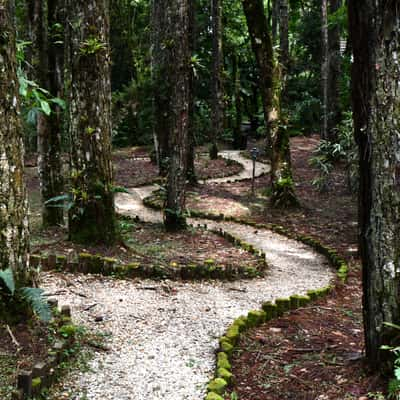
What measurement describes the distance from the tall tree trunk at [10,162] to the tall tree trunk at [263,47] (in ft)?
28.9

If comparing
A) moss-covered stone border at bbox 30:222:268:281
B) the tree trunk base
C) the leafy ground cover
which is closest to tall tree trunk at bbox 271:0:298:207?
the tree trunk base

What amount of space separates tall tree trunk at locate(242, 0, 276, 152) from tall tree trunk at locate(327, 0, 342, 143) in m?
4.73

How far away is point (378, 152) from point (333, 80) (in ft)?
47.3

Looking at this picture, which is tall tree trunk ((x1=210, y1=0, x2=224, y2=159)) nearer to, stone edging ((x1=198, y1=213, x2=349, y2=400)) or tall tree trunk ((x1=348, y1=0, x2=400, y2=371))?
stone edging ((x1=198, y1=213, x2=349, y2=400))

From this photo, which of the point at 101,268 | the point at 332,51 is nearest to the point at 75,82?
the point at 101,268

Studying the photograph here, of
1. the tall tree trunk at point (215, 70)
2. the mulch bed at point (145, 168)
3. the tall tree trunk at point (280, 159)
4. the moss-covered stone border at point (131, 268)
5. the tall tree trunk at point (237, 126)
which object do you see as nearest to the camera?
the moss-covered stone border at point (131, 268)

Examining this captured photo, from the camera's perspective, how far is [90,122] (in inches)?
291

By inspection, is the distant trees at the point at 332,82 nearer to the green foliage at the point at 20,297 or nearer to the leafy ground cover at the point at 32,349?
the leafy ground cover at the point at 32,349

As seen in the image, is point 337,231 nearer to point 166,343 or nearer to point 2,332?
point 166,343

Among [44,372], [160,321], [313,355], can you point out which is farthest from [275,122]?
[44,372]

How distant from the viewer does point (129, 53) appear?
26391 millimetres

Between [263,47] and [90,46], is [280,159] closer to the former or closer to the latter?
[263,47]

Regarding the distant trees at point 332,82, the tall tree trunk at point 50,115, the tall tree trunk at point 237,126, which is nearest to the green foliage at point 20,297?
the tall tree trunk at point 50,115

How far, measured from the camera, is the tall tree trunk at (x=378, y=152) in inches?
142
